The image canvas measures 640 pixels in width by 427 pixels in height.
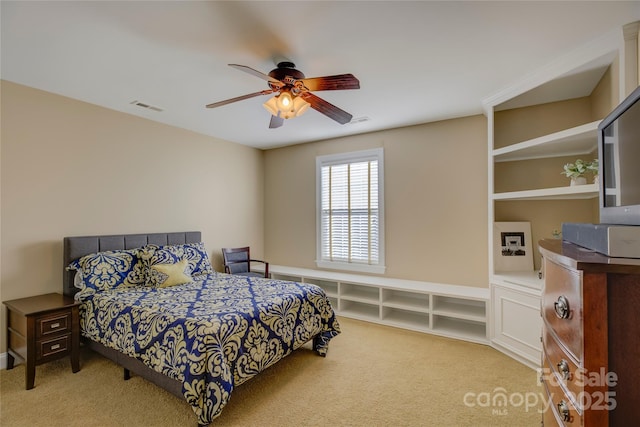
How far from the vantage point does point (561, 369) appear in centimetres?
95

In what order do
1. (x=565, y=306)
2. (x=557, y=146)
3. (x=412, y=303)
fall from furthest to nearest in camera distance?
1. (x=412, y=303)
2. (x=557, y=146)
3. (x=565, y=306)

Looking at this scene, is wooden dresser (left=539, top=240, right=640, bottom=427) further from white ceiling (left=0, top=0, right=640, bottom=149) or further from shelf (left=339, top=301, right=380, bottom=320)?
shelf (left=339, top=301, right=380, bottom=320)

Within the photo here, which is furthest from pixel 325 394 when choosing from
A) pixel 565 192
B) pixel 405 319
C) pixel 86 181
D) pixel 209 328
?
pixel 86 181

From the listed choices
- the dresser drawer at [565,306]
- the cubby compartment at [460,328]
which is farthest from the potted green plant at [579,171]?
the dresser drawer at [565,306]

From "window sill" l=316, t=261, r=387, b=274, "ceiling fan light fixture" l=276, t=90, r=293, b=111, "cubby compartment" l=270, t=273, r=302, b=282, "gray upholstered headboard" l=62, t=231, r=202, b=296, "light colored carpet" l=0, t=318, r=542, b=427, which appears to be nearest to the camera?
"light colored carpet" l=0, t=318, r=542, b=427

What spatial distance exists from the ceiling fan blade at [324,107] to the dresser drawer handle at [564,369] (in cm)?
213

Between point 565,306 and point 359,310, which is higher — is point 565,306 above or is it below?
above

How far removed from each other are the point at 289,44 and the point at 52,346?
3.13 meters

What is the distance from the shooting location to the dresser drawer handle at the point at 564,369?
904 millimetres

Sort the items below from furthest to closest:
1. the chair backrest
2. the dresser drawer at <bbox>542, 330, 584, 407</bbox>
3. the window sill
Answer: the chair backrest < the window sill < the dresser drawer at <bbox>542, 330, 584, 407</bbox>

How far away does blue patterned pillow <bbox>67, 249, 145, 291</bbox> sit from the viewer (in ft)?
9.40

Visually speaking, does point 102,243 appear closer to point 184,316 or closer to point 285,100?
point 184,316

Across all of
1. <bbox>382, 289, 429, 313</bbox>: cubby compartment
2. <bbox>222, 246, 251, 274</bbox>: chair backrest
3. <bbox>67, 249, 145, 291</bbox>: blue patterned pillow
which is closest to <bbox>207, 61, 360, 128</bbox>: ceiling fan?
→ <bbox>67, 249, 145, 291</bbox>: blue patterned pillow

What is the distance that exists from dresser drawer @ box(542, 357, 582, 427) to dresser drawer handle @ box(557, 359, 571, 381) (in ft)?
0.20
